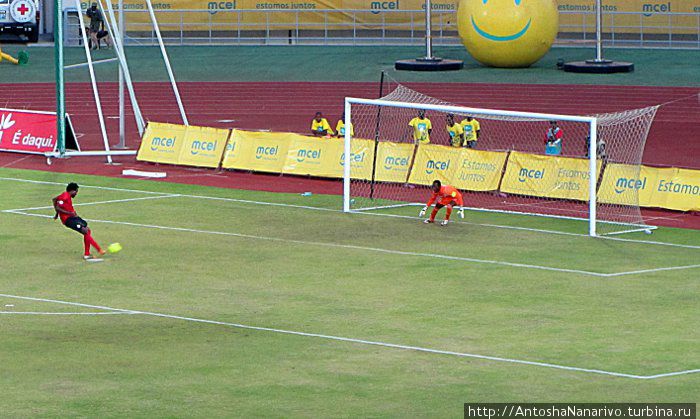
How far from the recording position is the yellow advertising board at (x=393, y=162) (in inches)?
1399

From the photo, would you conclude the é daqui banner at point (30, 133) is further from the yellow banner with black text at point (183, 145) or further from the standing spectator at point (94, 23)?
the standing spectator at point (94, 23)

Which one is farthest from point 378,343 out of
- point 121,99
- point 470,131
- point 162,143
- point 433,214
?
point 121,99

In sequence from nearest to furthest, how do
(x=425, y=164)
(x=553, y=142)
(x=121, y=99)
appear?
(x=425, y=164) → (x=553, y=142) → (x=121, y=99)

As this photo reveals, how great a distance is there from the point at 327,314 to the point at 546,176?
12.3 meters

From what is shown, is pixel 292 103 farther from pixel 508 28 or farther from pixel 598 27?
pixel 598 27

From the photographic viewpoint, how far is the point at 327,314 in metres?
22.2

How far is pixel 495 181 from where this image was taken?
112 ft

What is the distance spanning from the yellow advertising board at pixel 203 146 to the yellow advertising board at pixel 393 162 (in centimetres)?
498

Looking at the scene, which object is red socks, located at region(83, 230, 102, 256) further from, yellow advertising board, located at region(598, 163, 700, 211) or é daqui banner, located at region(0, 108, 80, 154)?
é daqui banner, located at region(0, 108, 80, 154)

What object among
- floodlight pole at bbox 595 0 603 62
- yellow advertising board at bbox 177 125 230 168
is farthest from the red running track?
floodlight pole at bbox 595 0 603 62

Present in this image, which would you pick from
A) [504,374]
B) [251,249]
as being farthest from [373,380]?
[251,249]

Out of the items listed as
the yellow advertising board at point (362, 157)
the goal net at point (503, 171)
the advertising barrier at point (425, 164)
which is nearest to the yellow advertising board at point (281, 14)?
the advertising barrier at point (425, 164)

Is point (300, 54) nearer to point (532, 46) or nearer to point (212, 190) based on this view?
point (532, 46)

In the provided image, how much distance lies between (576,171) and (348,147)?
5215mm
